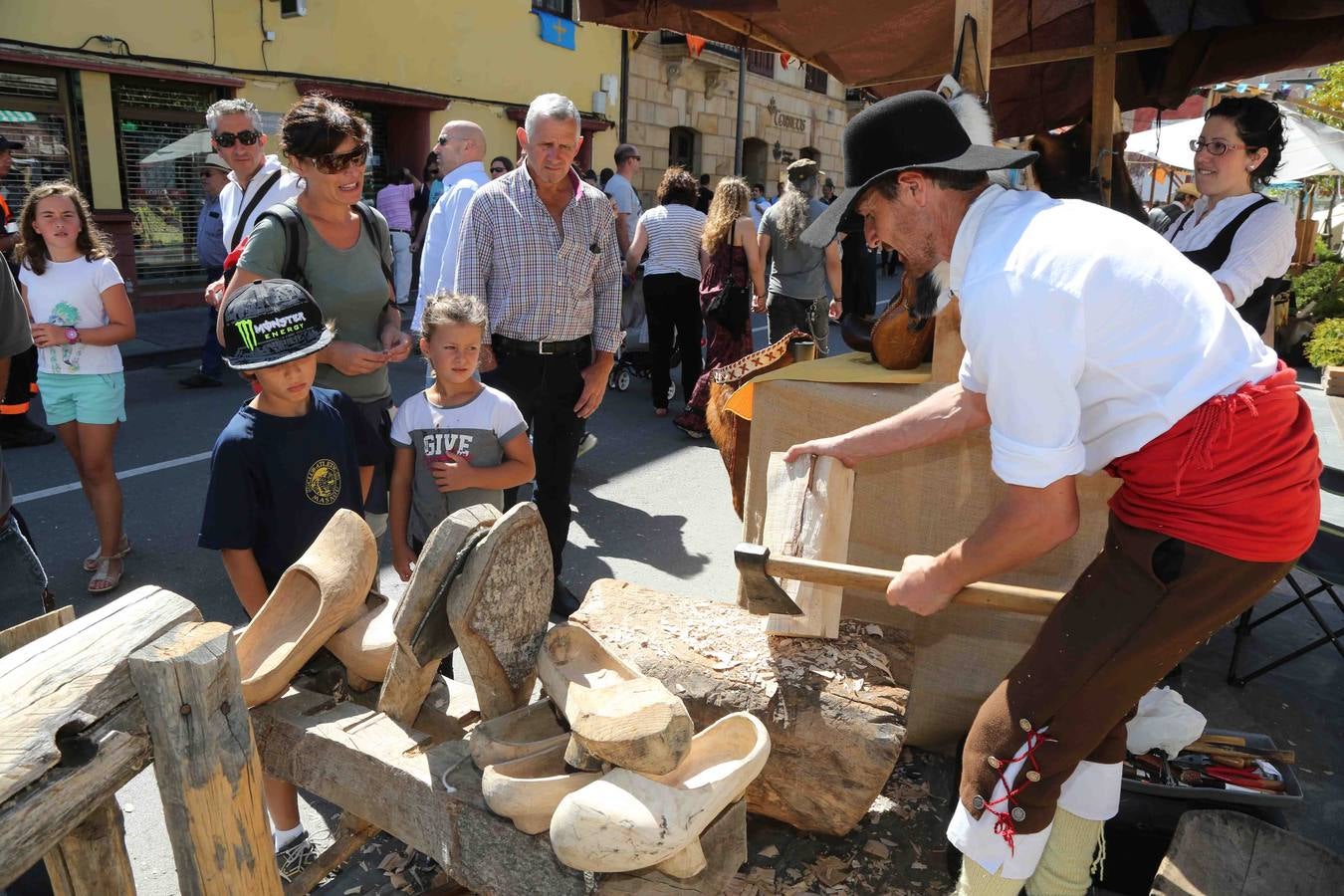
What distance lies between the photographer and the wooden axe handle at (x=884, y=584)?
2.03 meters

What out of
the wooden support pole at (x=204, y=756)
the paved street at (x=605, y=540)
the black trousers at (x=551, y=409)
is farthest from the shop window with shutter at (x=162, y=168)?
the wooden support pole at (x=204, y=756)

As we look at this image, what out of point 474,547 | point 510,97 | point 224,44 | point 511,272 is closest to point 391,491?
point 511,272

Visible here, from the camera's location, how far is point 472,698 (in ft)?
6.79

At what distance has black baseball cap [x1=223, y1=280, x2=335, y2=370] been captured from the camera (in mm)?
2338

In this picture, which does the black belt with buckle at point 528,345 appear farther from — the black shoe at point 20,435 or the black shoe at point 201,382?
the black shoe at point 201,382

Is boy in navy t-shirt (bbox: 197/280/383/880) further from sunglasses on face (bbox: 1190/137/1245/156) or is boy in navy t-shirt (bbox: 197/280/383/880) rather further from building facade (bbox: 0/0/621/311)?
building facade (bbox: 0/0/621/311)

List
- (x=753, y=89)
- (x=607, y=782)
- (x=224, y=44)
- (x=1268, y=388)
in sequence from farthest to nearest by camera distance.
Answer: (x=753, y=89) < (x=224, y=44) < (x=1268, y=388) < (x=607, y=782)

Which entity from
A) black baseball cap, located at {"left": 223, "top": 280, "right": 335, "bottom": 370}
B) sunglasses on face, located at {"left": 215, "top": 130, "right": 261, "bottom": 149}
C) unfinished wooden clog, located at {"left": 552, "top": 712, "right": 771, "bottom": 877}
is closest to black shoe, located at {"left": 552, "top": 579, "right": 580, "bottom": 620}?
black baseball cap, located at {"left": 223, "top": 280, "right": 335, "bottom": 370}

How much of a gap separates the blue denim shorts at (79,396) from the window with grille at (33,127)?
7.29 metres

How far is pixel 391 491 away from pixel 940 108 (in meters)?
1.97

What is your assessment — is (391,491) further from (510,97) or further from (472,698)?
(510,97)

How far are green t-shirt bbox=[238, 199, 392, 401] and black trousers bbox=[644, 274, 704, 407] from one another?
12.7 feet

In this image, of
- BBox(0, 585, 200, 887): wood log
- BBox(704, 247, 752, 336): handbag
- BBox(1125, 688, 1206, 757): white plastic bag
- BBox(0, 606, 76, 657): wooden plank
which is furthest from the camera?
BBox(704, 247, 752, 336): handbag

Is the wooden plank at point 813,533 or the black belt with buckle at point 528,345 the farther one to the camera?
the black belt with buckle at point 528,345
